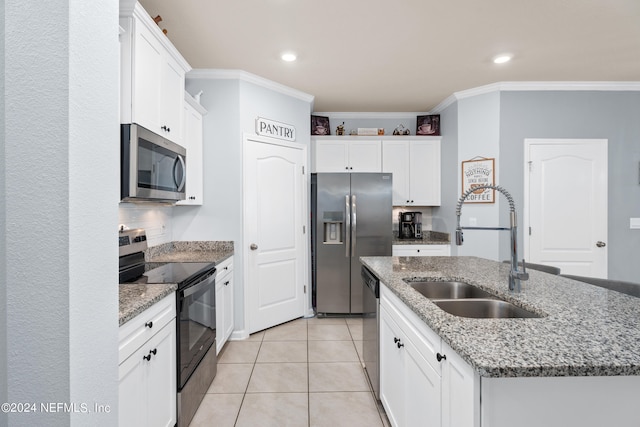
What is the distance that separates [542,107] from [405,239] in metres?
2.18

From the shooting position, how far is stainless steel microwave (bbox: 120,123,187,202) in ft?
5.28

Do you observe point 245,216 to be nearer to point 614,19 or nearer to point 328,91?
point 328,91

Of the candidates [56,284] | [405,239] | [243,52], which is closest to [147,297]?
[56,284]

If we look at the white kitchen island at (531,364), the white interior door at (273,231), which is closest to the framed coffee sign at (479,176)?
the white interior door at (273,231)

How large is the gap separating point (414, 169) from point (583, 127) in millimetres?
1880

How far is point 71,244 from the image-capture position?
0.65 metres

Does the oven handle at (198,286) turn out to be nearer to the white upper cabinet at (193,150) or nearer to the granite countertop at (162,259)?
the granite countertop at (162,259)

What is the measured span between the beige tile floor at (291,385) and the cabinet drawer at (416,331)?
81 centimetres

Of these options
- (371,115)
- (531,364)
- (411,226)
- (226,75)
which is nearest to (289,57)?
(226,75)

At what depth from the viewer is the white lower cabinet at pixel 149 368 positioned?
121 cm

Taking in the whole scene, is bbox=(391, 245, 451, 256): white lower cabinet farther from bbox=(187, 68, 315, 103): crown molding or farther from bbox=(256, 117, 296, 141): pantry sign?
bbox=(187, 68, 315, 103): crown molding

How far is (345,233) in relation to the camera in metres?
3.63

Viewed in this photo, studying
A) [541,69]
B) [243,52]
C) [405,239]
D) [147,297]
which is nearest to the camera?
[147,297]

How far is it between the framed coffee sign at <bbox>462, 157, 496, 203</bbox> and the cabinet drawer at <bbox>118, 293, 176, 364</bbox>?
3.20 meters
